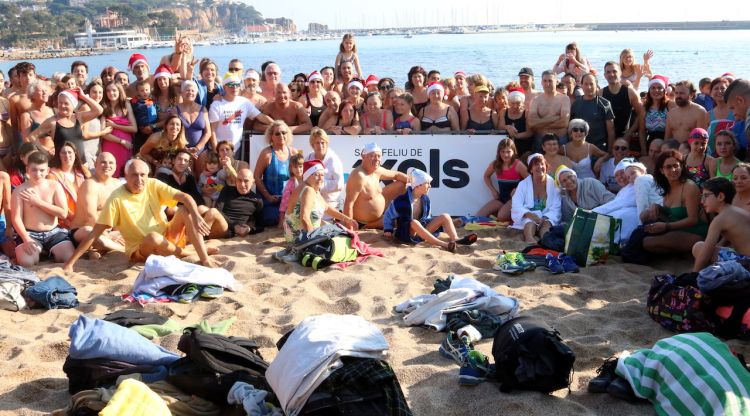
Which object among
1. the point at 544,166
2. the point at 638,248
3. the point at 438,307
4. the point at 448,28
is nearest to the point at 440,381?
the point at 438,307

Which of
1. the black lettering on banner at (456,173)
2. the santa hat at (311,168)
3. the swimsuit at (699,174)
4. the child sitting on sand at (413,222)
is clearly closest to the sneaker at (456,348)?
the child sitting on sand at (413,222)

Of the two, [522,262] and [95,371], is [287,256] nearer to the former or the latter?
[522,262]

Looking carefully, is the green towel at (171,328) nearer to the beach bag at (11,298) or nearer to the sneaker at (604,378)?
the beach bag at (11,298)

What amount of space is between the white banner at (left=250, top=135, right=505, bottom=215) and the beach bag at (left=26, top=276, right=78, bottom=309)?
3.37m

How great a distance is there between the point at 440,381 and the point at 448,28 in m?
174

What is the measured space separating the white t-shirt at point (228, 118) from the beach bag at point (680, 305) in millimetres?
5102

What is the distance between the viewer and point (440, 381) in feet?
14.4

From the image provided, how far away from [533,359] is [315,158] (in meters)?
4.48

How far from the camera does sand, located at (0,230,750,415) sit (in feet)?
13.7

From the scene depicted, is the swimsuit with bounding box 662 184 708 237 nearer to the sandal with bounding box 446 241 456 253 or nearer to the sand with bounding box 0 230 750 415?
the sand with bounding box 0 230 750 415

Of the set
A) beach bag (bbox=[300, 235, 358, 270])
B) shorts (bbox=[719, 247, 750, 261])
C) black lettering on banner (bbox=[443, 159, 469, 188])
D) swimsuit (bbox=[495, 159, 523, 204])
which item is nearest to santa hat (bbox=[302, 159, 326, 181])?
beach bag (bbox=[300, 235, 358, 270])

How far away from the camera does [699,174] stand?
282 inches

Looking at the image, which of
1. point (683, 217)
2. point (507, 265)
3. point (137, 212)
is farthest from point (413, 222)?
point (137, 212)

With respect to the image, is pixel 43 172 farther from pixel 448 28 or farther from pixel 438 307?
pixel 448 28
